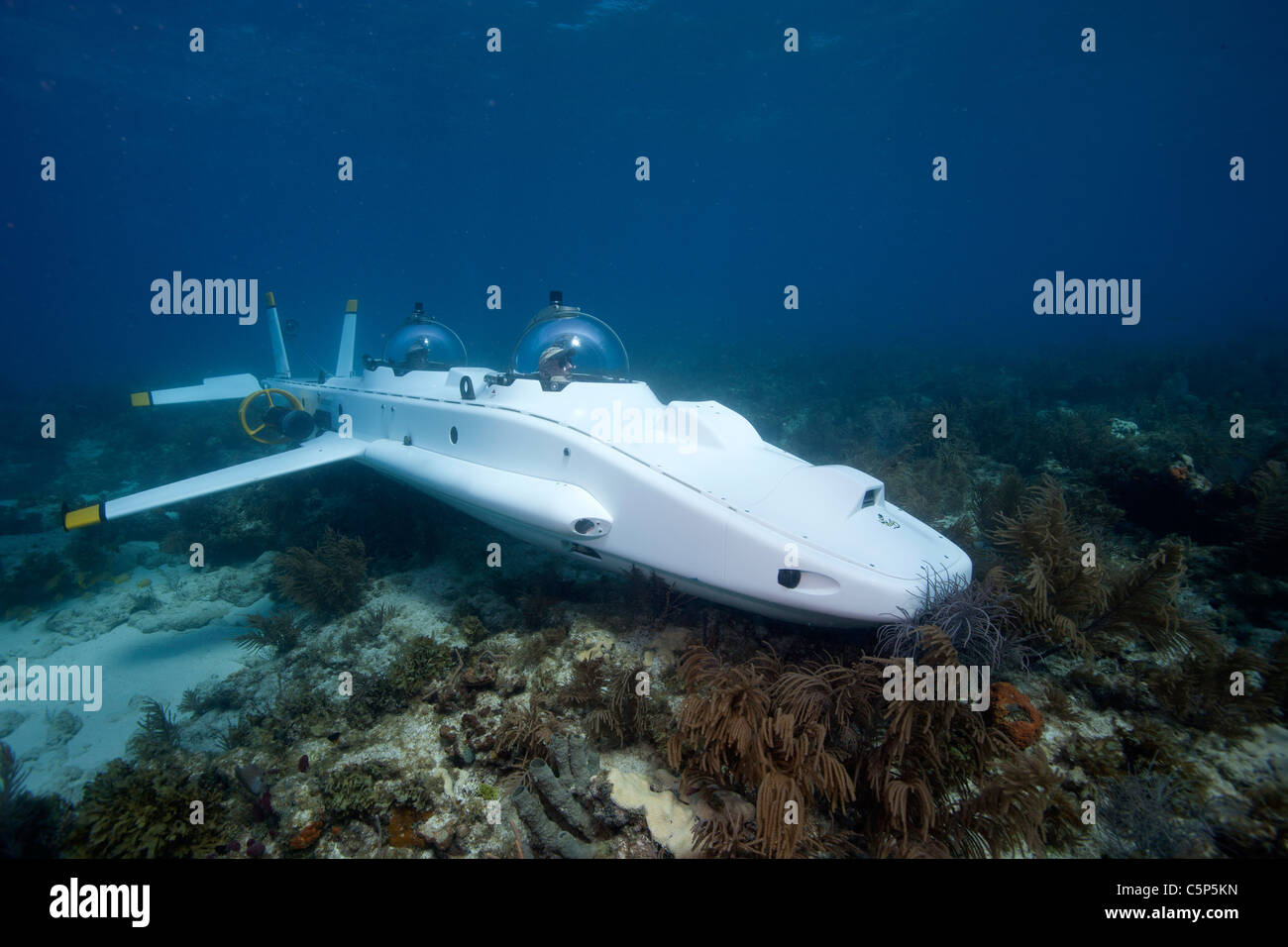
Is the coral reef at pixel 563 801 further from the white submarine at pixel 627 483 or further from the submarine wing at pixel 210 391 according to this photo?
the submarine wing at pixel 210 391

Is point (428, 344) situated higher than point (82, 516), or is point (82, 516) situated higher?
point (428, 344)

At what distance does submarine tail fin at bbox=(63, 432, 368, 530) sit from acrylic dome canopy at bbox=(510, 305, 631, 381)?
3.02 meters

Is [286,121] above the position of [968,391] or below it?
above

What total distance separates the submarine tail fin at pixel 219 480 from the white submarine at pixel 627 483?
0.07 feet

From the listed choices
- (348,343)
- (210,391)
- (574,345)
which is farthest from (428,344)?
(210,391)

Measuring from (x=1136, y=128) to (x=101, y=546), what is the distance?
89.4 meters

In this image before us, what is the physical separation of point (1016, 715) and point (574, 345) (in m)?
5.24

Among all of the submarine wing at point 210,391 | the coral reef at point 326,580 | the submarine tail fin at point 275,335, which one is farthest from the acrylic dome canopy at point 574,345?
the submarine tail fin at point 275,335

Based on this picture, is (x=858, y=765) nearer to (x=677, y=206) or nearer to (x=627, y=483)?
(x=627, y=483)

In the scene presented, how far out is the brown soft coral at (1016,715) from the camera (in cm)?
292

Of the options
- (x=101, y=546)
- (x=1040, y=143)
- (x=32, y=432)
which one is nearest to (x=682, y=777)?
(x=101, y=546)

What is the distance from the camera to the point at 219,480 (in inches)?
225
